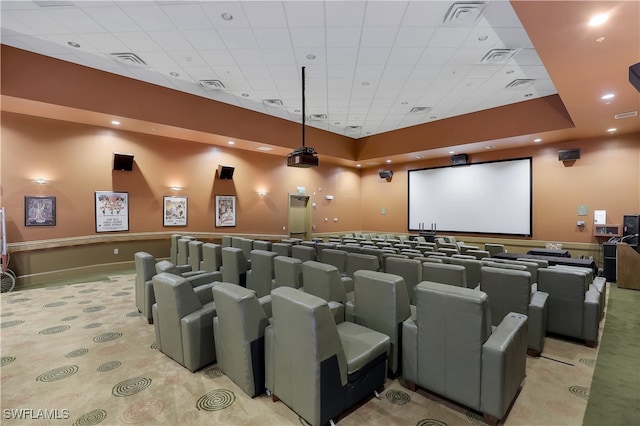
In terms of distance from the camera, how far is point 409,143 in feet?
32.3

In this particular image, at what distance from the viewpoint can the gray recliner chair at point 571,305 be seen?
3271 millimetres

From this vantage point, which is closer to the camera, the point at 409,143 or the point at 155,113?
the point at 155,113

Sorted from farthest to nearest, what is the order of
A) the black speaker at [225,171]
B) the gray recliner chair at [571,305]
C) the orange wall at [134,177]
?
the black speaker at [225,171] < the orange wall at [134,177] < the gray recliner chair at [571,305]

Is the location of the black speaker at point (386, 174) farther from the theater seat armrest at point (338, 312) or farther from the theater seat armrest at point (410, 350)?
the theater seat armrest at point (410, 350)

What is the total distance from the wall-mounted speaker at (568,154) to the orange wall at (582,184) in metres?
0.19

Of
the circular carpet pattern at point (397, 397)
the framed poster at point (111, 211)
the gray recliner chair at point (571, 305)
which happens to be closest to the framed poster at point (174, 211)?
the framed poster at point (111, 211)

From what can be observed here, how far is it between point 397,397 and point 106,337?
3.51 m

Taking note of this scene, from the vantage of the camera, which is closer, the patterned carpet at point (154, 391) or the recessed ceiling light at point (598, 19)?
the patterned carpet at point (154, 391)

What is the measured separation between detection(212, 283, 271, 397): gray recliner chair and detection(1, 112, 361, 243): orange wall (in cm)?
633

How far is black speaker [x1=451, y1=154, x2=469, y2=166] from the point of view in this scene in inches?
385

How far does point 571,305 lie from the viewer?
3383mm

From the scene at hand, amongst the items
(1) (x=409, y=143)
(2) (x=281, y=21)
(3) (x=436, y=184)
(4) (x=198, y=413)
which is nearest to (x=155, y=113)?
(2) (x=281, y=21)

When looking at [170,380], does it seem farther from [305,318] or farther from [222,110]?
[222,110]

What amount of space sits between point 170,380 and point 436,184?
1031cm
